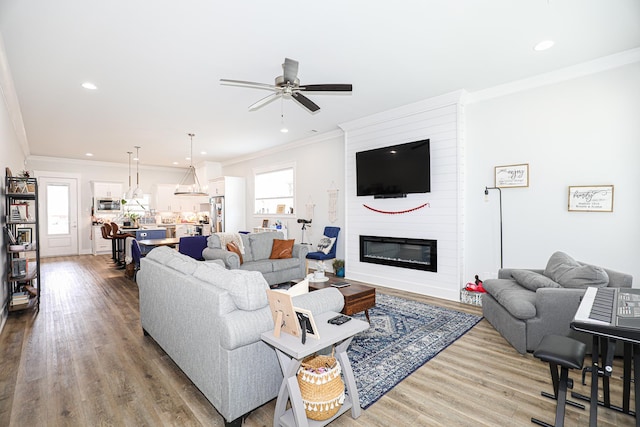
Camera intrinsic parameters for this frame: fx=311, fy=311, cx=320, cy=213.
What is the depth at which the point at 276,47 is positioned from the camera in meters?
3.10

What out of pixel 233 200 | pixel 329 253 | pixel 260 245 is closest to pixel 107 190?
pixel 233 200

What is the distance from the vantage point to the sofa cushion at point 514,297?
9.22 feet

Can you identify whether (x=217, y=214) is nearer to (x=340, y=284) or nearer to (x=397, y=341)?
(x=340, y=284)

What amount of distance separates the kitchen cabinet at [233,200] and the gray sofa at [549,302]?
7150 mm

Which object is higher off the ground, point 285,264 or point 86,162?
point 86,162

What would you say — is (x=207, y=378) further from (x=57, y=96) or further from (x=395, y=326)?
(x=57, y=96)

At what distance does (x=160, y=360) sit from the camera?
110 inches

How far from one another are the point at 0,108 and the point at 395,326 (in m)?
5.49

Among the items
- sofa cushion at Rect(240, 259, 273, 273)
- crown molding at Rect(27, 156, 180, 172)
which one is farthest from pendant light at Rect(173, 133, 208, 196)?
sofa cushion at Rect(240, 259, 273, 273)

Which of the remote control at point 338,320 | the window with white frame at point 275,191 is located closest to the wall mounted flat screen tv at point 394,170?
the window with white frame at point 275,191

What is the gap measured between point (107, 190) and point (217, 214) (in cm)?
406

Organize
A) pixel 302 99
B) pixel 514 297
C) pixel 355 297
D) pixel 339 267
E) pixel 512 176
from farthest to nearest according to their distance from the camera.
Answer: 1. pixel 339 267
2. pixel 512 176
3. pixel 355 297
4. pixel 302 99
5. pixel 514 297

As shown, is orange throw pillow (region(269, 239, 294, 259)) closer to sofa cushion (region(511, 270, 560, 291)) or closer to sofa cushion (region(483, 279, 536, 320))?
sofa cushion (region(483, 279, 536, 320))

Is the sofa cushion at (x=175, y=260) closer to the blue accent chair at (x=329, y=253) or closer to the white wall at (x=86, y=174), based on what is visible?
the blue accent chair at (x=329, y=253)
